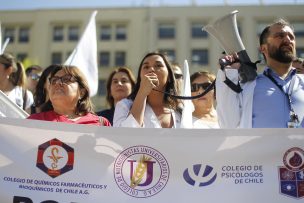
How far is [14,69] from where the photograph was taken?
14.6ft

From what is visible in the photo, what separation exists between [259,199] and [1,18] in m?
33.5

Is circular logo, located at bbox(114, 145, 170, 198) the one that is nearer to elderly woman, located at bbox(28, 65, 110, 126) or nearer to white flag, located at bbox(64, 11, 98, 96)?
elderly woman, located at bbox(28, 65, 110, 126)

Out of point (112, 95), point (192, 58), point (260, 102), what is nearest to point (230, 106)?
point (260, 102)

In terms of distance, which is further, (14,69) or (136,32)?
(136,32)

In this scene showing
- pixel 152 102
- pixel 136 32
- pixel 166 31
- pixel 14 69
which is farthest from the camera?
pixel 136 32

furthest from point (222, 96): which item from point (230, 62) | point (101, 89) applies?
point (101, 89)

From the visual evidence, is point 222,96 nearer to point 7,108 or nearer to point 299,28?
point 7,108

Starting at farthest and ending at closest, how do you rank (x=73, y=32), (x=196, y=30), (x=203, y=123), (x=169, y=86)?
(x=73, y=32)
(x=196, y=30)
(x=203, y=123)
(x=169, y=86)

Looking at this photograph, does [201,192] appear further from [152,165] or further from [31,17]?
[31,17]

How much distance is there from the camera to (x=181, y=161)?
241 cm

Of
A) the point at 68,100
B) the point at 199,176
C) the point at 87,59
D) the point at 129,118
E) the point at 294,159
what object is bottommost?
the point at 199,176

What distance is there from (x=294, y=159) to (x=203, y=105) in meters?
1.53

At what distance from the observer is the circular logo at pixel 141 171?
235 cm

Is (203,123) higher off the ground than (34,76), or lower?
lower
